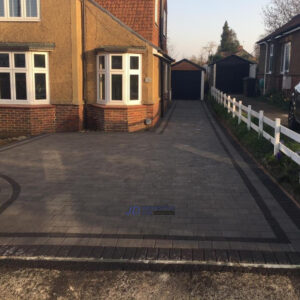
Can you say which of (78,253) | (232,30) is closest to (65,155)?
(78,253)

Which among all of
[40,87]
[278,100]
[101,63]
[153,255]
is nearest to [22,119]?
[40,87]

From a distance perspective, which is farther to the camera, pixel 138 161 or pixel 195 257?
pixel 138 161

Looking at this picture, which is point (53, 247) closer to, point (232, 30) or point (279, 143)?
point (279, 143)

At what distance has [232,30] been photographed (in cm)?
9956

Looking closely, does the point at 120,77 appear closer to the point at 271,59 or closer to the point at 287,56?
the point at 287,56

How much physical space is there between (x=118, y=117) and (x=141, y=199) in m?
8.06

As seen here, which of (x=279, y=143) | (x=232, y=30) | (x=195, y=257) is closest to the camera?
(x=195, y=257)

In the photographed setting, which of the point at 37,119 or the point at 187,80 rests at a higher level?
the point at 187,80

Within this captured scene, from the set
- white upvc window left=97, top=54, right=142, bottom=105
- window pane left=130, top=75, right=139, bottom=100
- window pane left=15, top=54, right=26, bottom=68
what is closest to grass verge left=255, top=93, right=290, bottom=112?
window pane left=130, top=75, right=139, bottom=100

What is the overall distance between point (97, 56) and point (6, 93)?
3.75 m

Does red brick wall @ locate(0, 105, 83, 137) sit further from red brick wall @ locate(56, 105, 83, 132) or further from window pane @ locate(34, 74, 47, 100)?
window pane @ locate(34, 74, 47, 100)

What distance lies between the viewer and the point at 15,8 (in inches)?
556

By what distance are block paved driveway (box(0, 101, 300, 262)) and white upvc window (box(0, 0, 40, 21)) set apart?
554 cm

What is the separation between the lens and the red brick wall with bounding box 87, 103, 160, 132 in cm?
1438
